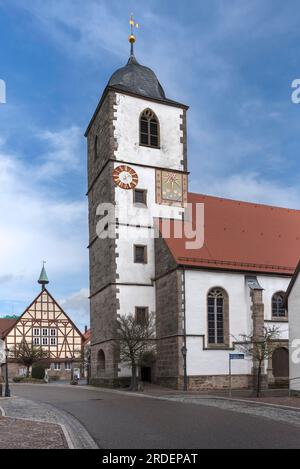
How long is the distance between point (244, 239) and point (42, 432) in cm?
2573

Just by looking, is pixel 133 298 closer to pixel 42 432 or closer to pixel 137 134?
pixel 137 134

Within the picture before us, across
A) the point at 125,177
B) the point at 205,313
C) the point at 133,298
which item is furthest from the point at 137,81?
the point at 205,313

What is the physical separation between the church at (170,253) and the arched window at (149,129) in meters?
0.07

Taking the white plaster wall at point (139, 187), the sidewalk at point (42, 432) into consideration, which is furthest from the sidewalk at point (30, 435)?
the white plaster wall at point (139, 187)

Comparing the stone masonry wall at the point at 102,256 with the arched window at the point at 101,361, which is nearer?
the stone masonry wall at the point at 102,256

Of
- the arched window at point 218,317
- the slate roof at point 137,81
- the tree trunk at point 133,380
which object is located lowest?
the tree trunk at point 133,380

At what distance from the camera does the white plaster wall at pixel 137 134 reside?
36406 mm

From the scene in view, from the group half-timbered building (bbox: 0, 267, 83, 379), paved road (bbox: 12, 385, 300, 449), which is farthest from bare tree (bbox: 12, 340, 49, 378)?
paved road (bbox: 12, 385, 300, 449)

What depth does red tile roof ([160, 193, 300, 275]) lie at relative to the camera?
1308 inches

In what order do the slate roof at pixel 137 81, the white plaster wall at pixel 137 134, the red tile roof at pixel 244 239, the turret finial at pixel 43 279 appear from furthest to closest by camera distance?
the turret finial at pixel 43 279 < the slate roof at pixel 137 81 < the white plaster wall at pixel 137 134 < the red tile roof at pixel 244 239

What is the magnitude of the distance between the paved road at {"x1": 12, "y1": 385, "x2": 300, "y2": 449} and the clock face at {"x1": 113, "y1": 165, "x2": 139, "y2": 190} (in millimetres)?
18940

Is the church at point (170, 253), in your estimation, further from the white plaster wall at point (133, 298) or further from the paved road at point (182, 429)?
the paved road at point (182, 429)

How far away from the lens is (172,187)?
122 ft
